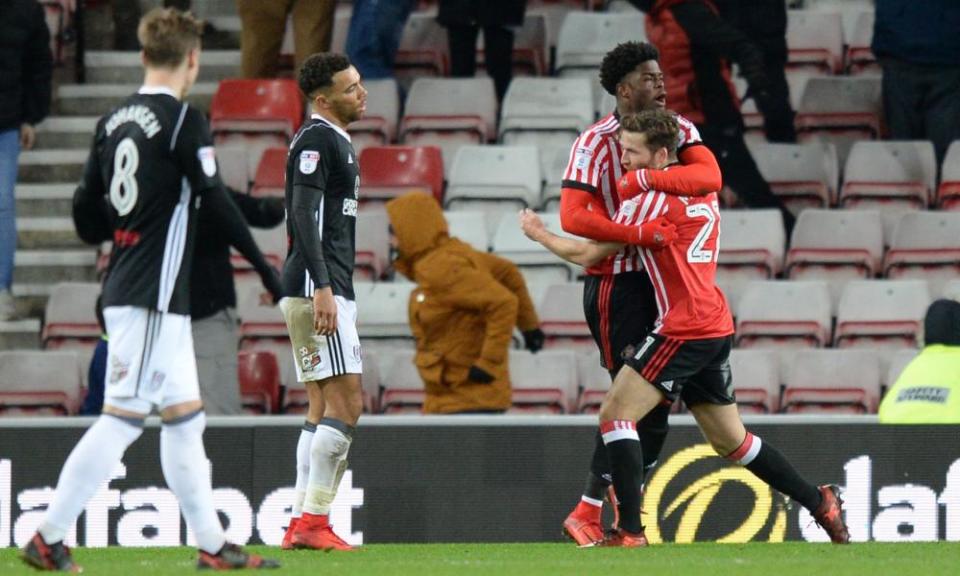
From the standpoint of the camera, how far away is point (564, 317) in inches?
438

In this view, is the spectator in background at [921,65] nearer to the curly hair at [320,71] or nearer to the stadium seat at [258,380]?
the stadium seat at [258,380]

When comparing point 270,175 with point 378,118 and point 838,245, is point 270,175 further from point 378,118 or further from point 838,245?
point 838,245

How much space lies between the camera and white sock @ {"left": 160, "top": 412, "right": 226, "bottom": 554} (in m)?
5.92

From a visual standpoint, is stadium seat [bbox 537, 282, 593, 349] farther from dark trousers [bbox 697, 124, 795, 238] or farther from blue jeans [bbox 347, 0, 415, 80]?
blue jeans [bbox 347, 0, 415, 80]

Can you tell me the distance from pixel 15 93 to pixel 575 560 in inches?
249

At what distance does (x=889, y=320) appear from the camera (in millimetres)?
10891

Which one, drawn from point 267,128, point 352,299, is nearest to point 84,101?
point 267,128

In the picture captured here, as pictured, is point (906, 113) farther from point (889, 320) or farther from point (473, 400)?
point (473, 400)

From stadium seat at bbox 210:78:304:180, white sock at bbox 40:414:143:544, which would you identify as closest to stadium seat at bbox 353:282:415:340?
stadium seat at bbox 210:78:304:180

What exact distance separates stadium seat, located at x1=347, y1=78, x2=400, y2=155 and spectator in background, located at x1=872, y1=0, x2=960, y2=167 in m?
3.33

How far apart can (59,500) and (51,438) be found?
318cm

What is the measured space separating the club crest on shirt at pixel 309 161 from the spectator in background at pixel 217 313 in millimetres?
2311

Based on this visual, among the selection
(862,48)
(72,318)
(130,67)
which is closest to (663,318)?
(72,318)

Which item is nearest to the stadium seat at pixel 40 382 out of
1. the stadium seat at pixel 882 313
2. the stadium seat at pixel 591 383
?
the stadium seat at pixel 591 383
